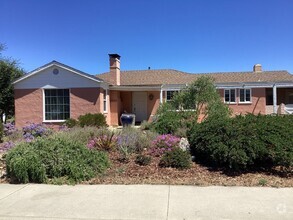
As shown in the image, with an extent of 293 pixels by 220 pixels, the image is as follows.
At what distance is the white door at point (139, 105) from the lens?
23.1 metres

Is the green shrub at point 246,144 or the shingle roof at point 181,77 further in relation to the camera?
the shingle roof at point 181,77

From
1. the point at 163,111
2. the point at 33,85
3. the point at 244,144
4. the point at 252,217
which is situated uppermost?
the point at 33,85

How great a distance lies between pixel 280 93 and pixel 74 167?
80.8ft

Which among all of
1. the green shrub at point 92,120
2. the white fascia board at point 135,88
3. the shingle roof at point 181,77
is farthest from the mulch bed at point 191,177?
the shingle roof at point 181,77

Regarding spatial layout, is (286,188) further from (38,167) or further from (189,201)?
(38,167)

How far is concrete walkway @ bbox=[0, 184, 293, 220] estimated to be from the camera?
475 cm

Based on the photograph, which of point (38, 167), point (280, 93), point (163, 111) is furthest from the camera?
point (280, 93)

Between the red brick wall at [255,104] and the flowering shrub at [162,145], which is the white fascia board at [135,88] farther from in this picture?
the flowering shrub at [162,145]

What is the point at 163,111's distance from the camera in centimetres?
1360

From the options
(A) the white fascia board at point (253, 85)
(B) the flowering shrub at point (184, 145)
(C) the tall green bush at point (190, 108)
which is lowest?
(B) the flowering shrub at point (184, 145)

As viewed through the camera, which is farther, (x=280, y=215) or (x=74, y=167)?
(x=74, y=167)

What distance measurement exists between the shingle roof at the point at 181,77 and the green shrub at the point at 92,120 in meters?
6.39

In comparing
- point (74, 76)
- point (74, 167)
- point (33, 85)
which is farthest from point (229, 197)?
point (33, 85)

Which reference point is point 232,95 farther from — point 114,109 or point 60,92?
point 60,92
